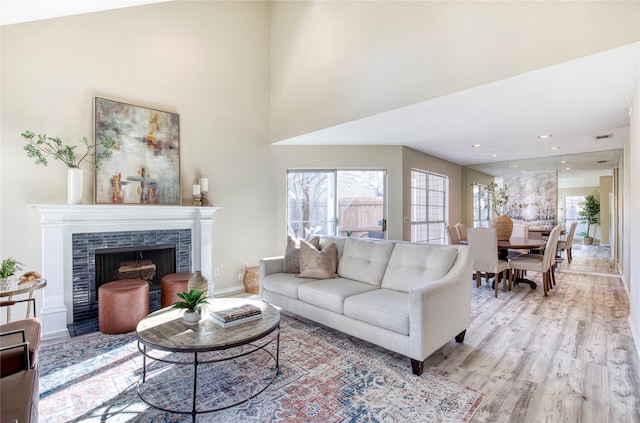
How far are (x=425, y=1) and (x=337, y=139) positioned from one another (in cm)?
219

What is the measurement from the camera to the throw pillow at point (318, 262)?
3.57 metres

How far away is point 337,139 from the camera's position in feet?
16.4

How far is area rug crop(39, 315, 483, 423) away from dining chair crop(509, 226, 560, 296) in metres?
3.06

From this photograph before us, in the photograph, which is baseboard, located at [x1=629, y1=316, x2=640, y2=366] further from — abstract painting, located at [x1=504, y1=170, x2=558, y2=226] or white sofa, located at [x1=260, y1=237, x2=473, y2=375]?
abstract painting, located at [x1=504, y1=170, x2=558, y2=226]

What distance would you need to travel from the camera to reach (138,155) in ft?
12.6

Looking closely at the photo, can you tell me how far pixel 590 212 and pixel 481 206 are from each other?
16.8 feet

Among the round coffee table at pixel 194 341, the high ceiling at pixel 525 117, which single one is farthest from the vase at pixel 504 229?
the round coffee table at pixel 194 341

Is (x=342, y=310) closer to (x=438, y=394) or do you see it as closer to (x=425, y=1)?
(x=438, y=394)

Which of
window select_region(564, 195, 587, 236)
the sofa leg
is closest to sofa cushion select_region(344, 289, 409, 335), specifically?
the sofa leg

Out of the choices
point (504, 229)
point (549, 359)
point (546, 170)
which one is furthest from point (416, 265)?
point (546, 170)

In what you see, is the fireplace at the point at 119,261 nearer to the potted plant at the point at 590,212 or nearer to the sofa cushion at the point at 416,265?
the sofa cushion at the point at 416,265

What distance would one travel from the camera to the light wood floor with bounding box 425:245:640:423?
1999mm

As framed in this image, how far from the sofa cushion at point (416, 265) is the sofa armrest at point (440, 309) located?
92 millimetres

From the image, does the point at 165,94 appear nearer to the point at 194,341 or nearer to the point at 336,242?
the point at 336,242
